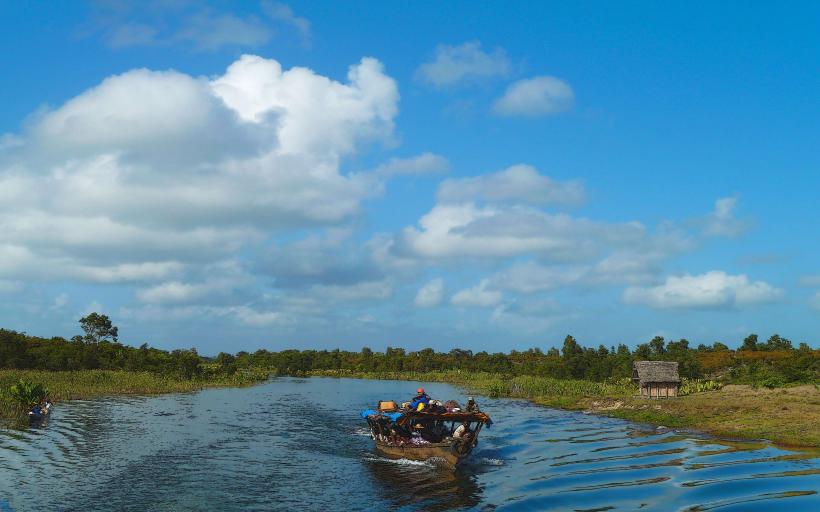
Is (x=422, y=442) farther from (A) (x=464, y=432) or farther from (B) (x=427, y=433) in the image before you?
(A) (x=464, y=432)

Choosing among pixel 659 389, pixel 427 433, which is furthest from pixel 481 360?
pixel 427 433

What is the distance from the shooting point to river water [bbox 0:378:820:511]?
2144 centimetres

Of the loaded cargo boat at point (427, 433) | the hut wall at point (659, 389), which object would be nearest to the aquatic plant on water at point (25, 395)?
the loaded cargo boat at point (427, 433)

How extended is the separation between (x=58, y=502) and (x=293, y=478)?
359 inches

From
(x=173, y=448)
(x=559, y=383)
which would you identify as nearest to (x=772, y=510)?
(x=173, y=448)

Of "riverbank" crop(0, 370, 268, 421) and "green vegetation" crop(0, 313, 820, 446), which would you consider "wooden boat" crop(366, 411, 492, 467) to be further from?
"riverbank" crop(0, 370, 268, 421)

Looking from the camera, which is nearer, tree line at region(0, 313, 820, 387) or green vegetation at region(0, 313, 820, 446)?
green vegetation at region(0, 313, 820, 446)

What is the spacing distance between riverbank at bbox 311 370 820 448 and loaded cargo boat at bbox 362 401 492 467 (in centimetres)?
1729

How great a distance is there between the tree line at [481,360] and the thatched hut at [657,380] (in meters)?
8.40

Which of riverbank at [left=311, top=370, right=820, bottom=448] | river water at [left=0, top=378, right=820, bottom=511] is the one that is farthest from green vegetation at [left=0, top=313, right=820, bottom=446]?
river water at [left=0, top=378, right=820, bottom=511]

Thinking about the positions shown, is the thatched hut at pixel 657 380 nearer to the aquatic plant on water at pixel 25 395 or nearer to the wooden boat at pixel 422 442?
the wooden boat at pixel 422 442

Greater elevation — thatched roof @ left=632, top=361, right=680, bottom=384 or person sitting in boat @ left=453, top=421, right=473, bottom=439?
thatched roof @ left=632, top=361, right=680, bottom=384

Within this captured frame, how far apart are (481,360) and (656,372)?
206ft

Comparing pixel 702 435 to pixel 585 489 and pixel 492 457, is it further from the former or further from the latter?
pixel 585 489
